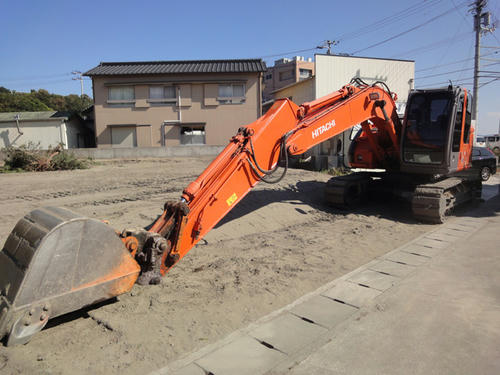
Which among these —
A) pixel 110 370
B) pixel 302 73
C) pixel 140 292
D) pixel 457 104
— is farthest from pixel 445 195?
pixel 302 73

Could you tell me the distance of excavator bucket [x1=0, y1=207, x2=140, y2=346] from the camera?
2.77 meters

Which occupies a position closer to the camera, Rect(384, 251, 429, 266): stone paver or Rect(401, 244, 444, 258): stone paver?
Rect(384, 251, 429, 266): stone paver

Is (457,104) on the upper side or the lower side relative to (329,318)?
upper

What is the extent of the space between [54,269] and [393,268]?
13.8 ft

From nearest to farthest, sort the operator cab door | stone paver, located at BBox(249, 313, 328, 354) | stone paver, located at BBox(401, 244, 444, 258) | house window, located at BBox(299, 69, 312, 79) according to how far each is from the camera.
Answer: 1. stone paver, located at BBox(249, 313, 328, 354)
2. stone paver, located at BBox(401, 244, 444, 258)
3. the operator cab door
4. house window, located at BBox(299, 69, 312, 79)

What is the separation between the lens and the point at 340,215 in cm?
810

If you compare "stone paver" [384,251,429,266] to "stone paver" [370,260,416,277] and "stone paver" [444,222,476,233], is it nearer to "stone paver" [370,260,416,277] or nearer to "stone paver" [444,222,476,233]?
"stone paver" [370,260,416,277]

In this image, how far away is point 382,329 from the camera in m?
3.40

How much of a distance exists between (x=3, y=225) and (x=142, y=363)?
4.80 metres

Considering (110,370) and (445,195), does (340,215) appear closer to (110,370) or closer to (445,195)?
(445,195)

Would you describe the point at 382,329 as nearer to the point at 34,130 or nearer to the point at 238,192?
the point at 238,192

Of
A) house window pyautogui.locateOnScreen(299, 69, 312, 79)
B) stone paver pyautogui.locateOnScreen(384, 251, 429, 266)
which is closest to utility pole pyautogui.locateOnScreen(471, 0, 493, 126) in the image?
stone paver pyautogui.locateOnScreen(384, 251, 429, 266)

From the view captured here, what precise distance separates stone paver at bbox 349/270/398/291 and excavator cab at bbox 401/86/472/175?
3.86 m

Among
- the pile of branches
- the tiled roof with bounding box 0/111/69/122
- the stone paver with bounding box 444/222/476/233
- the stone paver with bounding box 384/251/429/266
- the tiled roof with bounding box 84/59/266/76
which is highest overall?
the tiled roof with bounding box 84/59/266/76
